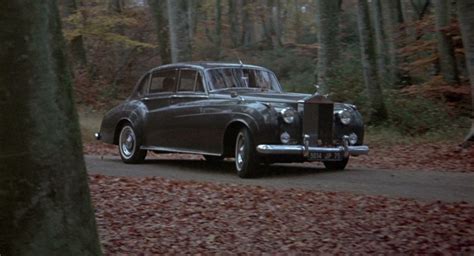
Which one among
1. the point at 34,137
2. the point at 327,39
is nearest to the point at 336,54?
the point at 327,39

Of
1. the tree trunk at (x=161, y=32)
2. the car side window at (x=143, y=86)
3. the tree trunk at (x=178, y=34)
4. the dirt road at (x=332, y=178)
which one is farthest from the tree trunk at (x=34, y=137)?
the tree trunk at (x=161, y=32)

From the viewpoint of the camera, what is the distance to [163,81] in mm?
13820

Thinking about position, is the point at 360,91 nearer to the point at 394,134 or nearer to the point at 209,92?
the point at 394,134

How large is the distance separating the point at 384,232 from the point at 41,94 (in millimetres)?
4186

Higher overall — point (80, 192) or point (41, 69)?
point (41, 69)

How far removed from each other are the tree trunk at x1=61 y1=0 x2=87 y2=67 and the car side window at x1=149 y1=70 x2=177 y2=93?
53.8 ft

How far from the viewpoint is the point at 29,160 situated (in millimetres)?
4855

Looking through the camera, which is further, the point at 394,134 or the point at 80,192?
→ the point at 394,134

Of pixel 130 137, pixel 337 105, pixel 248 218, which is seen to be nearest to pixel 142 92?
pixel 130 137

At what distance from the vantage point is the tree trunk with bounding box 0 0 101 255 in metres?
4.81

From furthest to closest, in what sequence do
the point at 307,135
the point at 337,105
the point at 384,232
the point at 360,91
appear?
1. the point at 360,91
2. the point at 337,105
3. the point at 307,135
4. the point at 384,232

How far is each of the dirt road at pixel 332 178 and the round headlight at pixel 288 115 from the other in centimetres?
93

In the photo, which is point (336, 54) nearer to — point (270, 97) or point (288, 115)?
point (270, 97)

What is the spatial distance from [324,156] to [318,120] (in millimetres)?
584
